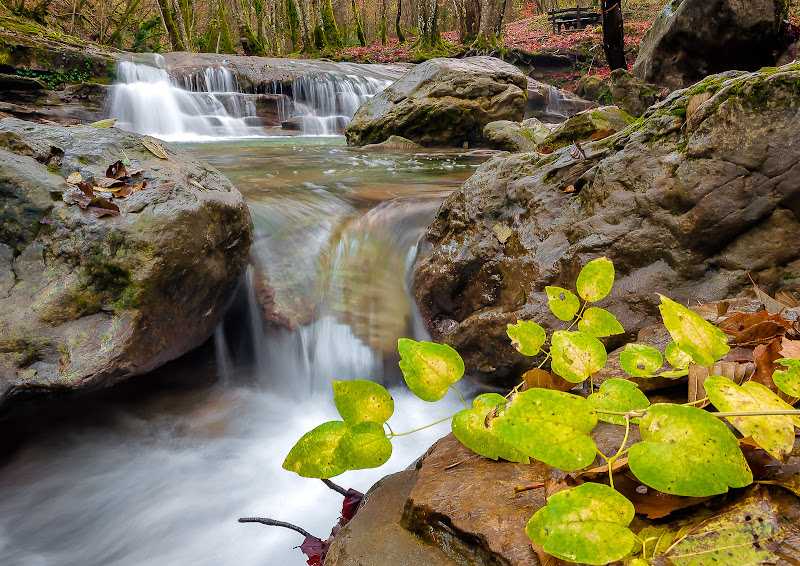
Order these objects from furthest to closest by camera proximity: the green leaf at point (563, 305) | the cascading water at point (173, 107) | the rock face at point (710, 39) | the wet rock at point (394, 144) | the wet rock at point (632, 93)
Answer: the cascading water at point (173, 107), the wet rock at point (394, 144), the wet rock at point (632, 93), the rock face at point (710, 39), the green leaf at point (563, 305)

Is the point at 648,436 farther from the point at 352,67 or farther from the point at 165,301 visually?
the point at 352,67

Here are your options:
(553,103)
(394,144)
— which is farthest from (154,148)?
(553,103)

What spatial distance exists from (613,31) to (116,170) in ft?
29.8

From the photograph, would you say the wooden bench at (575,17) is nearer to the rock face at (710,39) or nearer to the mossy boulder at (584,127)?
the rock face at (710,39)

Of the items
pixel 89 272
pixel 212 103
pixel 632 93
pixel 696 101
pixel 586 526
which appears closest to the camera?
pixel 586 526

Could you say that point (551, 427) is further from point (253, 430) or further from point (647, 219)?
point (253, 430)

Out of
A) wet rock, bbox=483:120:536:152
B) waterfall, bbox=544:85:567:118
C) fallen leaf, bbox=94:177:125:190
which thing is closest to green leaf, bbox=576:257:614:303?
fallen leaf, bbox=94:177:125:190

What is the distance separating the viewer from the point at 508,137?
805cm

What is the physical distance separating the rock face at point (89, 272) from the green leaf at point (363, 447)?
6.71ft

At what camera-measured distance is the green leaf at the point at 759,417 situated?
718 mm

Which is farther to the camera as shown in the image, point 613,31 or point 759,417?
point 613,31

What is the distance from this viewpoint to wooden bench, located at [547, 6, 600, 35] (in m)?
25.0

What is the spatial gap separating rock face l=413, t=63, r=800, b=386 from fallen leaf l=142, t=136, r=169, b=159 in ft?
7.02

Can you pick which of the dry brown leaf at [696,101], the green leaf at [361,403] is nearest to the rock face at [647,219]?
the dry brown leaf at [696,101]
